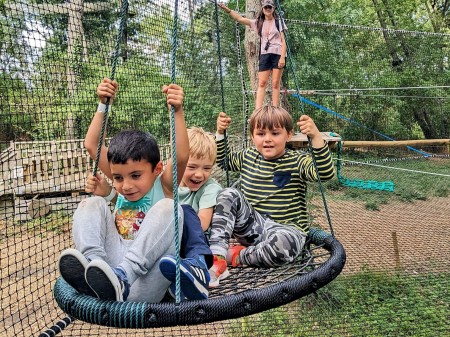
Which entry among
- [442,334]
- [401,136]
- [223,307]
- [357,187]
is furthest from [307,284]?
[401,136]

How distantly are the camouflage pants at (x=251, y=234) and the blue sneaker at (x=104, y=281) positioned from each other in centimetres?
37

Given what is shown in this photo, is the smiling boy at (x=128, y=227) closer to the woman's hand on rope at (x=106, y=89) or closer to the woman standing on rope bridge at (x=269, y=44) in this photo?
the woman's hand on rope at (x=106, y=89)

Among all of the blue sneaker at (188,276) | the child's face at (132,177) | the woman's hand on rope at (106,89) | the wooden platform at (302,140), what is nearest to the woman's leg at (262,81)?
the wooden platform at (302,140)

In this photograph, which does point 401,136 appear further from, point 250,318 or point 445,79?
point 250,318

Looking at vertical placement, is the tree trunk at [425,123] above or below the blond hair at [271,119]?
below

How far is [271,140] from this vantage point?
138 centimetres

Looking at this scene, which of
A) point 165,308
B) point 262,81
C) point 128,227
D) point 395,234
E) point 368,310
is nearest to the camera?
point 165,308

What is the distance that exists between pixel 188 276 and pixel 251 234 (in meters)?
0.48

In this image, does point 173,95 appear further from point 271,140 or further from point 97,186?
point 271,140

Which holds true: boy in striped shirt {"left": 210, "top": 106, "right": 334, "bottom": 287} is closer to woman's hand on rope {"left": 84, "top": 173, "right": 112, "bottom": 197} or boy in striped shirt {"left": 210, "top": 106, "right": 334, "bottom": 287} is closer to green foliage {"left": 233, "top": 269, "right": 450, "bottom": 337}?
woman's hand on rope {"left": 84, "top": 173, "right": 112, "bottom": 197}

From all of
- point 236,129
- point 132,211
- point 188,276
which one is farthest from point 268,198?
point 236,129

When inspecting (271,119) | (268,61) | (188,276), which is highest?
(268,61)

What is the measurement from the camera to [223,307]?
831mm

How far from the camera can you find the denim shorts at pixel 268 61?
289 centimetres
